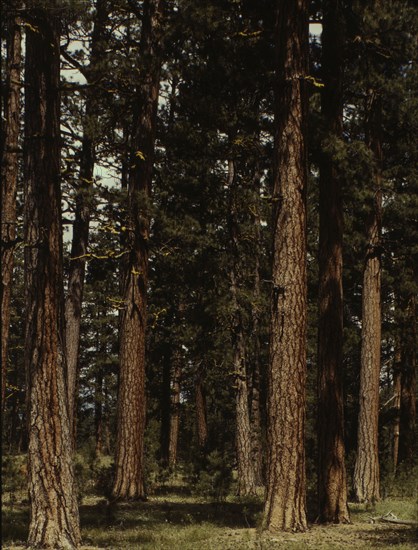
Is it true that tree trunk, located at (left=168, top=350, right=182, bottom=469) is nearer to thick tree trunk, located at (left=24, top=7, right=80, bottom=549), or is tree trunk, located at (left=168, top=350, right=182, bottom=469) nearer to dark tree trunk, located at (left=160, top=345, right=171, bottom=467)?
dark tree trunk, located at (left=160, top=345, right=171, bottom=467)

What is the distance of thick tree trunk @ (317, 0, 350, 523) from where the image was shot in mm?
11328

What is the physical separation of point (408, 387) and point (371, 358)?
28.3 feet

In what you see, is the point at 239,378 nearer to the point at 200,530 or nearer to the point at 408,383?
the point at 200,530

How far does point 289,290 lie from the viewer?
397 inches

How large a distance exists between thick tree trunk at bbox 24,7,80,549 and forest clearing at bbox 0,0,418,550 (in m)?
0.03

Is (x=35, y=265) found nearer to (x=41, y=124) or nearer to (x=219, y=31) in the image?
(x=41, y=124)

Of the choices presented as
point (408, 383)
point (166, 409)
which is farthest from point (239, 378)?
point (166, 409)

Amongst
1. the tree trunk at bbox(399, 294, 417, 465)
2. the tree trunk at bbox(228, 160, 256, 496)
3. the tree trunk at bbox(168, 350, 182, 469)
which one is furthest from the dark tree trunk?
the tree trunk at bbox(228, 160, 256, 496)

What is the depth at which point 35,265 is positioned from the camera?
866 centimetres

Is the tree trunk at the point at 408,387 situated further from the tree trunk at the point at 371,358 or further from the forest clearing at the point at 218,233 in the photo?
the tree trunk at the point at 371,358

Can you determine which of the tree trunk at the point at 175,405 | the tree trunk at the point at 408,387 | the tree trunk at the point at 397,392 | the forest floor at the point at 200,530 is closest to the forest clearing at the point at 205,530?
the forest floor at the point at 200,530

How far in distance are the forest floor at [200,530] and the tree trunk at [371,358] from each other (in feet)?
5.18

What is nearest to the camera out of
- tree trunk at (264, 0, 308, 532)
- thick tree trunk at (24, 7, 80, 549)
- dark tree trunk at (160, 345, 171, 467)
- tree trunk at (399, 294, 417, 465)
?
thick tree trunk at (24, 7, 80, 549)

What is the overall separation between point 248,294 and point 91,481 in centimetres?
715
